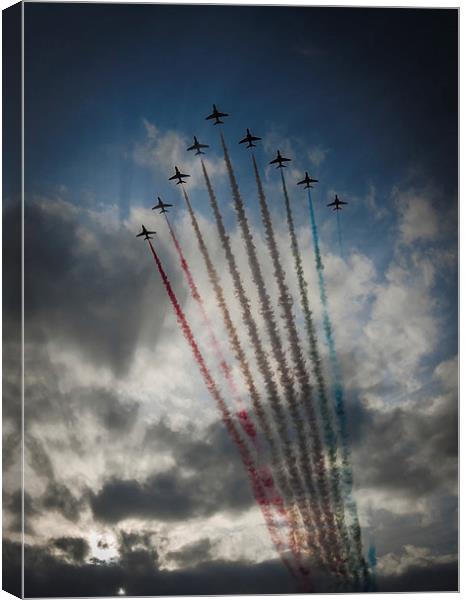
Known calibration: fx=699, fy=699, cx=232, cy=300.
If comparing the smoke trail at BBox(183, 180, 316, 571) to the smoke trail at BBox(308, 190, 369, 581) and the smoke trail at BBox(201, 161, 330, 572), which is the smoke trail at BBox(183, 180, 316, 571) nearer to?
the smoke trail at BBox(201, 161, 330, 572)

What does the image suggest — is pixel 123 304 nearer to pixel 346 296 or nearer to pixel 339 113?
pixel 346 296

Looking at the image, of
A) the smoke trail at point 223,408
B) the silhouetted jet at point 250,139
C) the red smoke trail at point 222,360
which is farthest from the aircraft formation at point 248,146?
the smoke trail at point 223,408

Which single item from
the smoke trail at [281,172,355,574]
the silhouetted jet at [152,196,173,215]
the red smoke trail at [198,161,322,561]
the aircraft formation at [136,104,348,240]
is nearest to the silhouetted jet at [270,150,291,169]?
the aircraft formation at [136,104,348,240]

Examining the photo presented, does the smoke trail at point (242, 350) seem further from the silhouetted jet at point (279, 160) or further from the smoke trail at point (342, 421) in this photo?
the silhouetted jet at point (279, 160)

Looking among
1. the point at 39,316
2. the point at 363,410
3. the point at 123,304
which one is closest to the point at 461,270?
the point at 363,410

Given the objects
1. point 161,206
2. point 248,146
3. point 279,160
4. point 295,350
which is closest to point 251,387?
point 295,350

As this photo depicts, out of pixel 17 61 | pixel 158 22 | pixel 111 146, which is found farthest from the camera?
pixel 111 146

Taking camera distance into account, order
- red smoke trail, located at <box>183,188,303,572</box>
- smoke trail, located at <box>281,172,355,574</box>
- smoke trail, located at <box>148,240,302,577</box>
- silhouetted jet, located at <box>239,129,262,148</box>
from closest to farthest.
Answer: smoke trail, located at <box>281,172,355,574</box>, silhouetted jet, located at <box>239,129,262,148</box>, smoke trail, located at <box>148,240,302,577</box>, red smoke trail, located at <box>183,188,303,572</box>

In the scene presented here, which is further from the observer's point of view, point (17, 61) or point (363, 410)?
point (363, 410)
